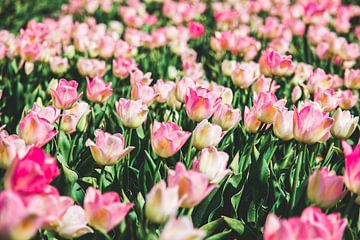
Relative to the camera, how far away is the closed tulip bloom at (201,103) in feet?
5.92

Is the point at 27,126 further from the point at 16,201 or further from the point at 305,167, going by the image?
the point at 305,167

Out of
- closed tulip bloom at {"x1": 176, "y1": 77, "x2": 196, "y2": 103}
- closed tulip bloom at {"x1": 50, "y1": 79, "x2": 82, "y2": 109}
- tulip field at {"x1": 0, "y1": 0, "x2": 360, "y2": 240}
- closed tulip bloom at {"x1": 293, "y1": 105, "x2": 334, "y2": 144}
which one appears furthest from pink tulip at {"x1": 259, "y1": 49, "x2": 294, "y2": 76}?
closed tulip bloom at {"x1": 50, "y1": 79, "x2": 82, "y2": 109}

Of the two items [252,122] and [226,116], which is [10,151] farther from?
[252,122]

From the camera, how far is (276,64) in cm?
250

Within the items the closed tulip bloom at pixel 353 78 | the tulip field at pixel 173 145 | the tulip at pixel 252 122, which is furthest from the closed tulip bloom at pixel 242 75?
the closed tulip bloom at pixel 353 78

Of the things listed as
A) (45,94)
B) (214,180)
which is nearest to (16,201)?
(214,180)

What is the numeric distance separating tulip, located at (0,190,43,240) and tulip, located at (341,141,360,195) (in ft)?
2.66

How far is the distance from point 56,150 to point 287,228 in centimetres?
108

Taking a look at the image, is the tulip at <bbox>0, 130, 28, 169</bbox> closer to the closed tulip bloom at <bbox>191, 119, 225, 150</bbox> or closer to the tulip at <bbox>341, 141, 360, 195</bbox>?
the closed tulip bloom at <bbox>191, 119, 225, 150</bbox>

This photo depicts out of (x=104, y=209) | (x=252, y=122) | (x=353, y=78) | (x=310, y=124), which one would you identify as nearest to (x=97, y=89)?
(x=252, y=122)

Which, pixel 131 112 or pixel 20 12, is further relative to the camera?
pixel 20 12

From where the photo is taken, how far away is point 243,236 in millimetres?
1619

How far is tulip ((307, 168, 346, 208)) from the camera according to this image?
1318mm

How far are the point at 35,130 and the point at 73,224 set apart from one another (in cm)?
38
